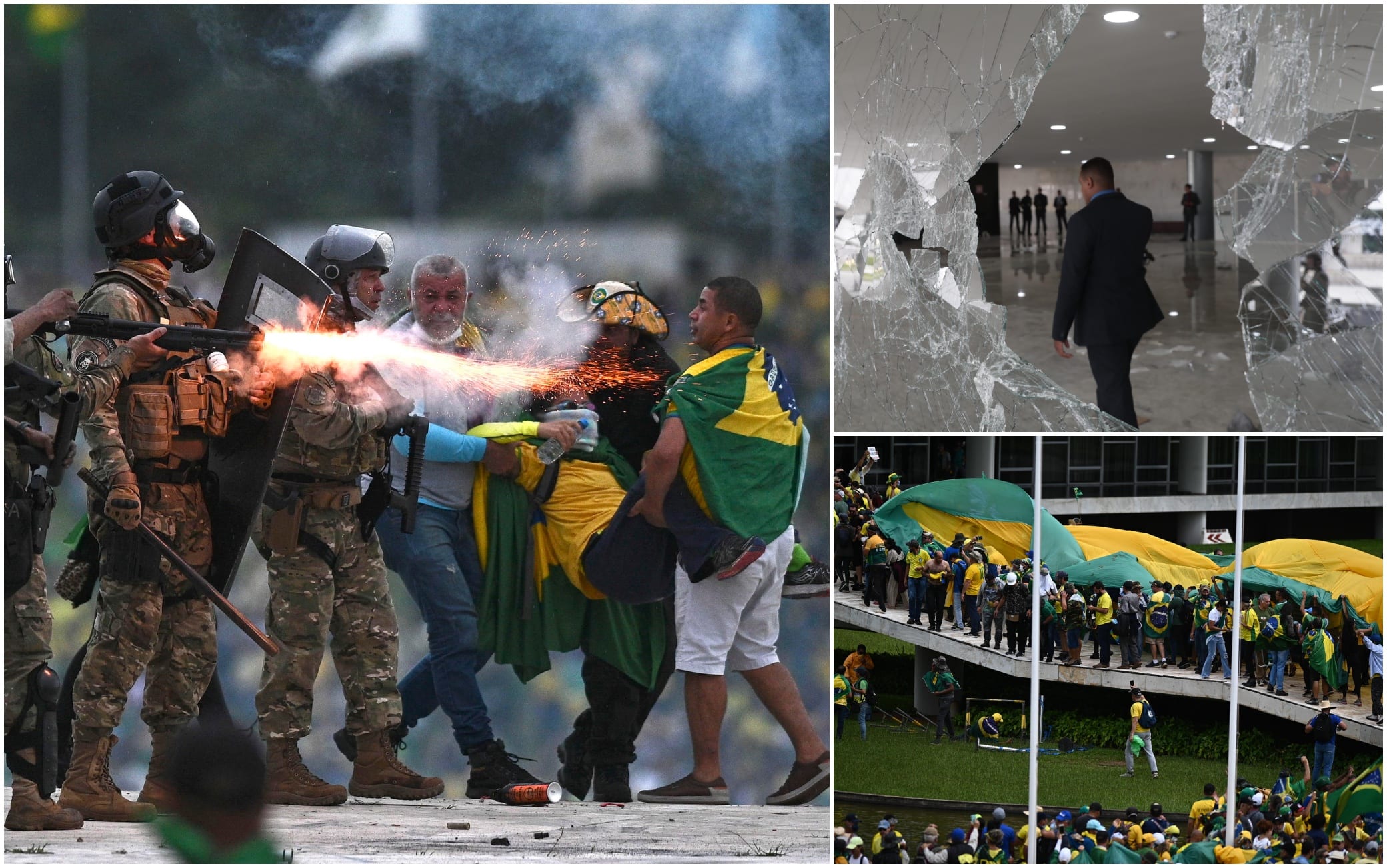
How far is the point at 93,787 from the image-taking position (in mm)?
4172

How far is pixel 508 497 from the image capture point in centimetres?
426

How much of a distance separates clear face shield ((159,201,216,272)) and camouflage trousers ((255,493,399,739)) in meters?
0.87

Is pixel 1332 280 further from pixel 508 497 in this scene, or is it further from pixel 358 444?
pixel 358 444

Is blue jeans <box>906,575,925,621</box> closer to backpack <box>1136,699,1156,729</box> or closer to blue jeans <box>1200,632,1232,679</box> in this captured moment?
backpack <box>1136,699,1156,729</box>

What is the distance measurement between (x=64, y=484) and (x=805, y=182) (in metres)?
2.70

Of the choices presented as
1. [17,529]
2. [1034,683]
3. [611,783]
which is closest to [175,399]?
[17,529]

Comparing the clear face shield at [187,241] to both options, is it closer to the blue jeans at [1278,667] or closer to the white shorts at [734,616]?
the white shorts at [734,616]

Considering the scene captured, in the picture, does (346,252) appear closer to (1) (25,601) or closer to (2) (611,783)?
(1) (25,601)

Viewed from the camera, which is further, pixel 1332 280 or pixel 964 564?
pixel 964 564

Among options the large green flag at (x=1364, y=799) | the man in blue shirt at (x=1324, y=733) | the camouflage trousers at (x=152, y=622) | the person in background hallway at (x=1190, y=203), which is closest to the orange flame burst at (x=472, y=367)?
the camouflage trousers at (x=152, y=622)

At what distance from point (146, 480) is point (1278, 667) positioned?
13.2ft

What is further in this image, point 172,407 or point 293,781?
point 293,781

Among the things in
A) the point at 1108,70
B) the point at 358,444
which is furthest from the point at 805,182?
the point at 358,444

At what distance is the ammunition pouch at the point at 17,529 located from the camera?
13.7ft
